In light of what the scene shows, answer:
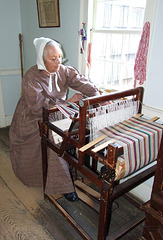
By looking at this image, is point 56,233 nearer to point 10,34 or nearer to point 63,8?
point 63,8

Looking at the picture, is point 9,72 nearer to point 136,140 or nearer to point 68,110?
point 68,110

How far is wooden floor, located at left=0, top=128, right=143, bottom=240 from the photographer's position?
1.56 meters

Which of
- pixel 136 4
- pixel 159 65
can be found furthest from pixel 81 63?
pixel 159 65

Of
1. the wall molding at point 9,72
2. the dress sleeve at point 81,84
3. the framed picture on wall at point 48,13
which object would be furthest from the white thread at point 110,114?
the wall molding at point 9,72

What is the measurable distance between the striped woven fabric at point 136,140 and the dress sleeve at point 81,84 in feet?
1.90

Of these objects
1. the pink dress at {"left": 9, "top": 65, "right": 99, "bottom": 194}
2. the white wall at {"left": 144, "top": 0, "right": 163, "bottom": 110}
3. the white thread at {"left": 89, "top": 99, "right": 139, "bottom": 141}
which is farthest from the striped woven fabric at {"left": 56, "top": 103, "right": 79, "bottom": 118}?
the white wall at {"left": 144, "top": 0, "right": 163, "bottom": 110}

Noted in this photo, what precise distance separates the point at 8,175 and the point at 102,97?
155 centimetres

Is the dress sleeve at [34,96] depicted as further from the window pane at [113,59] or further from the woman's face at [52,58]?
the window pane at [113,59]

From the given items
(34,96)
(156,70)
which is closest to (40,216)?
(34,96)

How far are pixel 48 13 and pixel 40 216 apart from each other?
2.12m

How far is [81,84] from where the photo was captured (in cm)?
185

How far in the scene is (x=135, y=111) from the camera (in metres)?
1.49

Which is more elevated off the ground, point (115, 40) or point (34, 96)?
point (115, 40)

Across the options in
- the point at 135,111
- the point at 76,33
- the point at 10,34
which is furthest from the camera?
the point at 10,34
